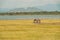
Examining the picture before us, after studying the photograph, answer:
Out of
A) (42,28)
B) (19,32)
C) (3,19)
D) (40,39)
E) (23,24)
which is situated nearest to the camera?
(40,39)

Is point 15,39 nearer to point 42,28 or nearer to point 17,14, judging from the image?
point 42,28

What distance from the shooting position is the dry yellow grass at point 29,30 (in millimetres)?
1925

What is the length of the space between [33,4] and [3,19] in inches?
21.5

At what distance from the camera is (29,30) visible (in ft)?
7.06

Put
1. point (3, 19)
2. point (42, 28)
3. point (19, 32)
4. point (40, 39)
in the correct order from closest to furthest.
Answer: point (40, 39) < point (19, 32) < point (42, 28) < point (3, 19)

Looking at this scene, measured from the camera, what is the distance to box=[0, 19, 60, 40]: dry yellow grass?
1.93m

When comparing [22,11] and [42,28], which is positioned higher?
[22,11]

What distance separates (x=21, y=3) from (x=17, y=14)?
191mm

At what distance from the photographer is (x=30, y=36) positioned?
195cm

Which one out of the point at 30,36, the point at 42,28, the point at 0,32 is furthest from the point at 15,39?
the point at 42,28

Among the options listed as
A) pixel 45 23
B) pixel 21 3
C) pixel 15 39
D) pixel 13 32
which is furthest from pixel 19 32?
pixel 21 3

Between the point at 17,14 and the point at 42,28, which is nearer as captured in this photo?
the point at 42,28

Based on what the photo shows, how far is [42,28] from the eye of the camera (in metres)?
2.22

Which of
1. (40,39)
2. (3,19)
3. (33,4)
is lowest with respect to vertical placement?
(40,39)
